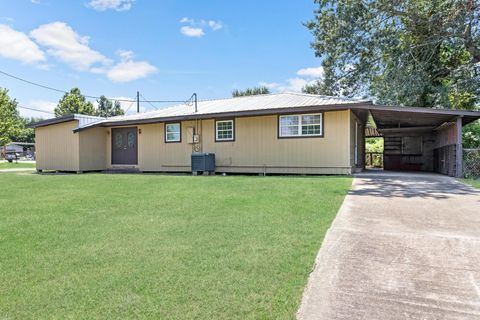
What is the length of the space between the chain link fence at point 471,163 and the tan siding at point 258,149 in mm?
3441

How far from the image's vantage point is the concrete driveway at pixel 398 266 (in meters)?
2.31

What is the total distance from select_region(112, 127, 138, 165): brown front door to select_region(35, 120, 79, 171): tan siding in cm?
171

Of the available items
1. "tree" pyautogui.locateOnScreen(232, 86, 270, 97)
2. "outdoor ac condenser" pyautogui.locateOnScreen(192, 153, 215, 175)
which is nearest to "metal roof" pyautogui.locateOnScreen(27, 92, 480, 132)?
"outdoor ac condenser" pyautogui.locateOnScreen(192, 153, 215, 175)

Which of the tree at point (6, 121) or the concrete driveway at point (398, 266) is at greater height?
the tree at point (6, 121)

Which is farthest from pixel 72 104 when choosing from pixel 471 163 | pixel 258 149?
pixel 471 163

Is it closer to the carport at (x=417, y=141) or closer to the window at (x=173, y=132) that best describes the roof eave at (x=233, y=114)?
the window at (x=173, y=132)

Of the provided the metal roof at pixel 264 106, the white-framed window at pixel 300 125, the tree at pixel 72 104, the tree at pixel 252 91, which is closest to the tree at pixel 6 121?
the tree at pixel 72 104

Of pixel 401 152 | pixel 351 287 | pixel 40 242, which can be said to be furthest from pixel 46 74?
pixel 351 287

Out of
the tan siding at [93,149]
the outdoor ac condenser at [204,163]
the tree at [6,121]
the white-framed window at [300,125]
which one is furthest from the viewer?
the tree at [6,121]

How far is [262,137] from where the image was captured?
491 inches

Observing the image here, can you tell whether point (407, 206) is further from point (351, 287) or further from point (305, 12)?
point (305, 12)

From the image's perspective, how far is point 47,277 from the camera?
8.98 feet

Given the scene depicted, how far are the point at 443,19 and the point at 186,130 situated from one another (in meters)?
12.2

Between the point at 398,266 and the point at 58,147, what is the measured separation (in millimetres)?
16230
